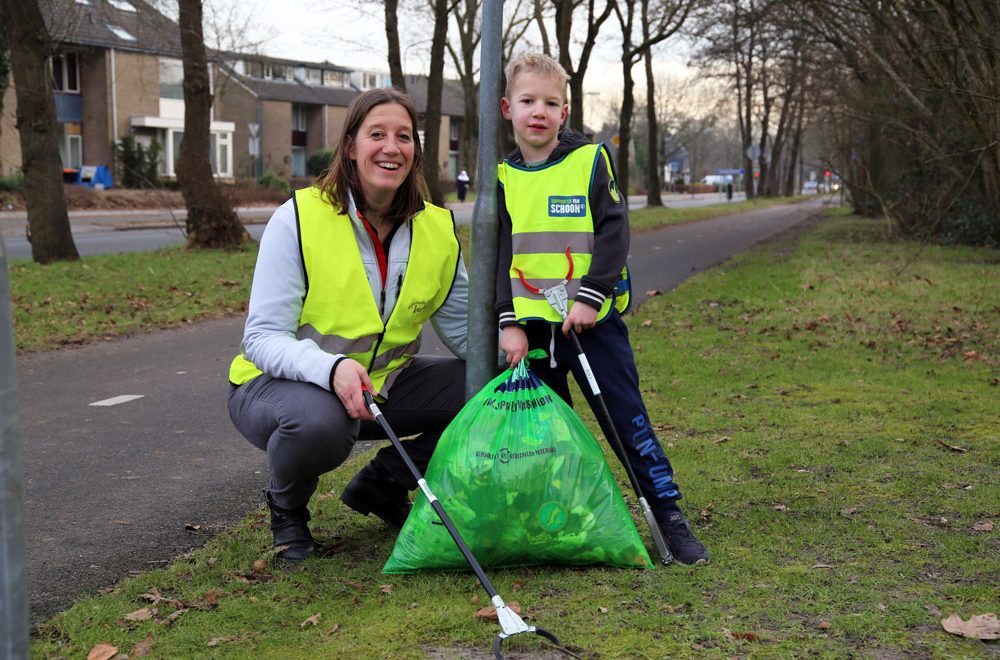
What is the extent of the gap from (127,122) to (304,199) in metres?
46.6

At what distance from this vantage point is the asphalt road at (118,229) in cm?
1977

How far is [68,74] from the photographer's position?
45625 millimetres

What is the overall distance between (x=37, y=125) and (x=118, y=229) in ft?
43.7

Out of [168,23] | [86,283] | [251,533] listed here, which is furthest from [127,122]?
[251,533]

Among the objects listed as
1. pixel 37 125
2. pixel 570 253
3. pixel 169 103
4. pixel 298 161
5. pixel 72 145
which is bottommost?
pixel 570 253

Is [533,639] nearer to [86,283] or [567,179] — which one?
[567,179]

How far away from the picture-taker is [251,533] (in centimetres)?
410

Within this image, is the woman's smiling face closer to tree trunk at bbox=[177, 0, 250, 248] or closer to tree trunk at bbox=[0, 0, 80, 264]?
tree trunk at bbox=[0, 0, 80, 264]

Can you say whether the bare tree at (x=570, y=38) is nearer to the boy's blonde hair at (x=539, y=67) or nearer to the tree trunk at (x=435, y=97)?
the tree trunk at (x=435, y=97)

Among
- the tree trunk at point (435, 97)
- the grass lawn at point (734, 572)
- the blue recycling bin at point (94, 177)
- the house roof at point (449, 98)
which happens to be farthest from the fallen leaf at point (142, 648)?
the house roof at point (449, 98)

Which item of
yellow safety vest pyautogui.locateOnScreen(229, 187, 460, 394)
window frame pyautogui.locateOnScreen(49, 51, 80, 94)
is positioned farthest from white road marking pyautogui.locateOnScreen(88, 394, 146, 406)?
window frame pyautogui.locateOnScreen(49, 51, 80, 94)

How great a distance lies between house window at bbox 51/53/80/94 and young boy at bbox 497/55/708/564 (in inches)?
1830

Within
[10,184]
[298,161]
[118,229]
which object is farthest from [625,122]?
[298,161]

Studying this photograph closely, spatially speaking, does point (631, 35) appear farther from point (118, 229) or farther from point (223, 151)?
point (223, 151)
